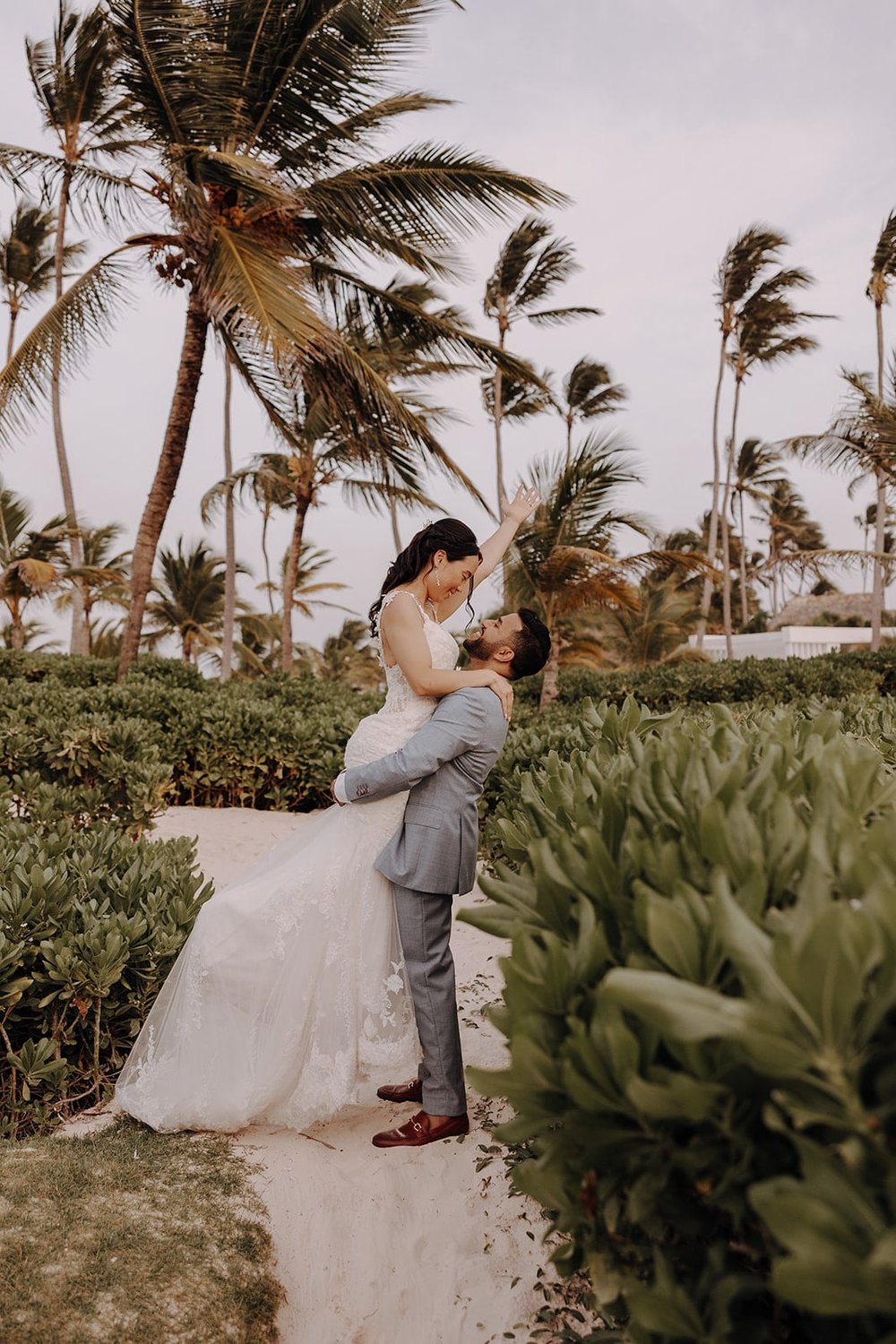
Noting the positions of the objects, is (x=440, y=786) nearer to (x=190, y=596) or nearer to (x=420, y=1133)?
(x=420, y=1133)

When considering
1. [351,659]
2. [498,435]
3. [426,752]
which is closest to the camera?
[426,752]

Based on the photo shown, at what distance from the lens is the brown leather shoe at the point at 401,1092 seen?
3.05 meters

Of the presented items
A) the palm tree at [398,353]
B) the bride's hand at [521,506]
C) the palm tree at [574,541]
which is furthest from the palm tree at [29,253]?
the bride's hand at [521,506]

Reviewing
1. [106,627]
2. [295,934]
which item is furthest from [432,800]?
[106,627]

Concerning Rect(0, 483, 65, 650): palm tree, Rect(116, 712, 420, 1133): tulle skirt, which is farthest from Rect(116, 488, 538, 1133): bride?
Rect(0, 483, 65, 650): palm tree

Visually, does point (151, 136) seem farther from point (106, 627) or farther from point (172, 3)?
point (106, 627)

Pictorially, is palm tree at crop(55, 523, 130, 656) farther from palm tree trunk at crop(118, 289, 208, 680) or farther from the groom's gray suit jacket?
the groom's gray suit jacket

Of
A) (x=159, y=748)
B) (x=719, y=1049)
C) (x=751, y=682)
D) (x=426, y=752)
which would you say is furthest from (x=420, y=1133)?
(x=751, y=682)

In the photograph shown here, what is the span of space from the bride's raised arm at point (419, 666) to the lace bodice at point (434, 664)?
45 mm

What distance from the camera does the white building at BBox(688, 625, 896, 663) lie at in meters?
30.4

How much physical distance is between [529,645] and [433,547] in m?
0.50

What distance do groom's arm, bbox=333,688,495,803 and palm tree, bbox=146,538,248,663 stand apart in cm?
2654

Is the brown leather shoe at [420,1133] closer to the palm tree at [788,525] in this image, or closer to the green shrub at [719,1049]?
the green shrub at [719,1049]

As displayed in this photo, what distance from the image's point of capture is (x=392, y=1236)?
2.48 metres
